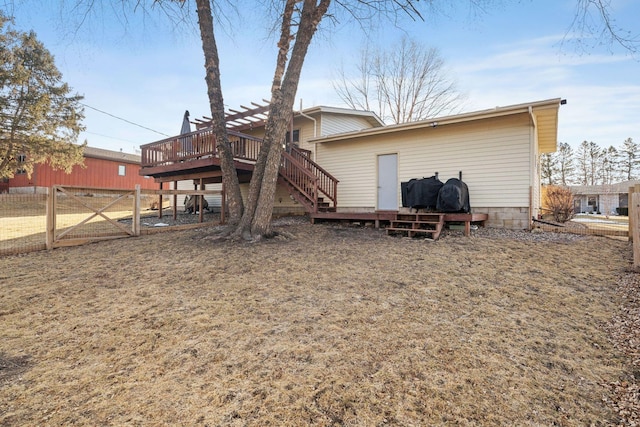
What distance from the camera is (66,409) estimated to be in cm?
175

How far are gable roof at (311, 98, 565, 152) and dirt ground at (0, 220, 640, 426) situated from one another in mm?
3775

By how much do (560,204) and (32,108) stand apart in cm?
2610

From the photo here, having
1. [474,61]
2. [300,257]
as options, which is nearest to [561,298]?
[300,257]

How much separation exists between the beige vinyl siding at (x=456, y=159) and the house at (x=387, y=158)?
0.02 meters

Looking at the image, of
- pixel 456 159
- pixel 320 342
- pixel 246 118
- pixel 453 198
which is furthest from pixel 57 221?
pixel 456 159

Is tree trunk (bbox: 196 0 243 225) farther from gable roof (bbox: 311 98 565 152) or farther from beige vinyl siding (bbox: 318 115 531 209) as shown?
beige vinyl siding (bbox: 318 115 531 209)

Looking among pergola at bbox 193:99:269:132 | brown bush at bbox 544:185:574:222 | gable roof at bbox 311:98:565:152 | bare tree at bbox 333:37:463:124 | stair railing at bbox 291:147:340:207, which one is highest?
bare tree at bbox 333:37:463:124

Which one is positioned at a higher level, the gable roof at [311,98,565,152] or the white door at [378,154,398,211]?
the gable roof at [311,98,565,152]

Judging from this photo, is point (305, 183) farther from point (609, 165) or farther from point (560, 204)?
point (609, 165)

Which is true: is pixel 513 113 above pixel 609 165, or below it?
below

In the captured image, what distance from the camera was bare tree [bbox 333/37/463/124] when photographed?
20375mm

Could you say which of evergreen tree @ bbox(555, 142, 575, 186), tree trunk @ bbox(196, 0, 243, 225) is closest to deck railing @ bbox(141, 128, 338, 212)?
tree trunk @ bbox(196, 0, 243, 225)

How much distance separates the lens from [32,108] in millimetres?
16234

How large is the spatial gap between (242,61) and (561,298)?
8.63 metres
